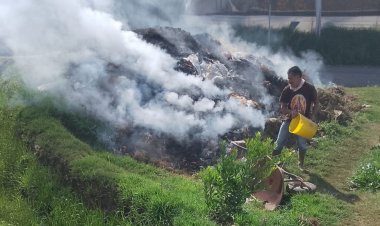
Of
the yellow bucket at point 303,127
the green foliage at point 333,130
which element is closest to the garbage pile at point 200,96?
the green foliage at point 333,130

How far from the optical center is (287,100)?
8.32 meters

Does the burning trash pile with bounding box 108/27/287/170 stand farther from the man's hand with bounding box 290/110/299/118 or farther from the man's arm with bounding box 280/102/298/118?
the man's hand with bounding box 290/110/299/118

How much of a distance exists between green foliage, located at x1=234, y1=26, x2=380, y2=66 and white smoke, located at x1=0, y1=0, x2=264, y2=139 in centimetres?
1150

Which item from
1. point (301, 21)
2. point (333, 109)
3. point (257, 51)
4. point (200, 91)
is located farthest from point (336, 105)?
point (301, 21)

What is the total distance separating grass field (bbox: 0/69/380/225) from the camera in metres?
6.70

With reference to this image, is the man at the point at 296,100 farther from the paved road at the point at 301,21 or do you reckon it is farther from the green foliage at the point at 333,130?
the paved road at the point at 301,21

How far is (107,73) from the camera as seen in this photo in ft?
35.4

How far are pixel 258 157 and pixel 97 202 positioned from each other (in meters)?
2.83

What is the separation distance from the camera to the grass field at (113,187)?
6695 millimetres

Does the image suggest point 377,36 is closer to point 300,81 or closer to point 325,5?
point 325,5

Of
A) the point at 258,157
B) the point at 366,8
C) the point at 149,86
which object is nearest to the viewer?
the point at 258,157

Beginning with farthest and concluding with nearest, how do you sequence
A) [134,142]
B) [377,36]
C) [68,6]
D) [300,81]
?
1. [377,36]
2. [68,6]
3. [134,142]
4. [300,81]

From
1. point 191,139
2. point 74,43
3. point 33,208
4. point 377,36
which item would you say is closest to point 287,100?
point 191,139

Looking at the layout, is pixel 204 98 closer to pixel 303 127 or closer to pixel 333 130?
pixel 303 127
